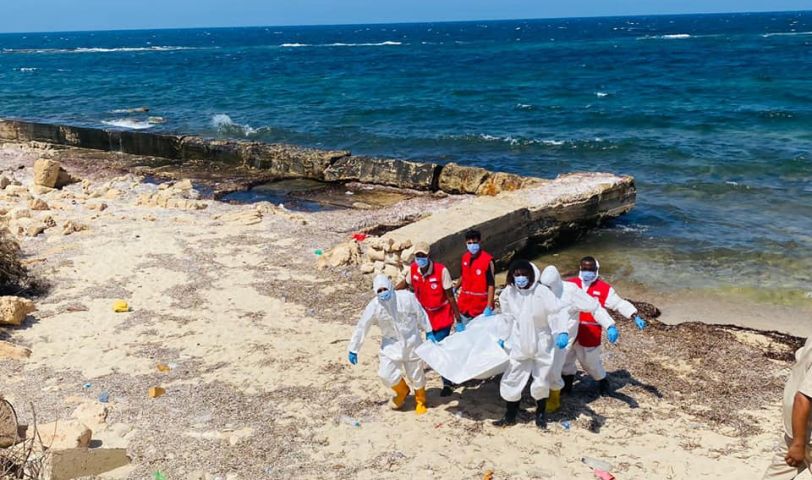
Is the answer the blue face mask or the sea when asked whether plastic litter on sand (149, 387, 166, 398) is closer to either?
the blue face mask

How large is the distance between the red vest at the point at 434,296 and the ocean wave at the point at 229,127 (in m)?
21.4

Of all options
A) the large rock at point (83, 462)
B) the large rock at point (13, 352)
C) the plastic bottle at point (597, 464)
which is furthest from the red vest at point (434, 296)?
the large rock at point (13, 352)

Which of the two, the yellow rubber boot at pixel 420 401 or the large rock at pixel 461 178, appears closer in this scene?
the yellow rubber boot at pixel 420 401

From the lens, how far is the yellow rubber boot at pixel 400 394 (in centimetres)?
704

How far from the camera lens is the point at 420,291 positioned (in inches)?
282

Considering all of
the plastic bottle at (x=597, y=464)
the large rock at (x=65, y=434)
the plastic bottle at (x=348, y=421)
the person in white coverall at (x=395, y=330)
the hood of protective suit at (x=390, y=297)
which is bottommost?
the plastic bottle at (x=348, y=421)

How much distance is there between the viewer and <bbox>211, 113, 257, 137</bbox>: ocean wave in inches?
1091

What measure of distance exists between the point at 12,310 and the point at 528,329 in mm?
6230

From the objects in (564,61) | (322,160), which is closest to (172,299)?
(322,160)

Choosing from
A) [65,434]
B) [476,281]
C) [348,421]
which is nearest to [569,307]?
[476,281]

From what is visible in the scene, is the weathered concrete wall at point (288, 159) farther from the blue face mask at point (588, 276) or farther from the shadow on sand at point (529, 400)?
the blue face mask at point (588, 276)

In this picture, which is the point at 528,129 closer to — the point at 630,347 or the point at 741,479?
the point at 630,347

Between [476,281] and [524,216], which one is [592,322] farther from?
[524,216]

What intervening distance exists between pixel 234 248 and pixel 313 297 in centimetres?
253
